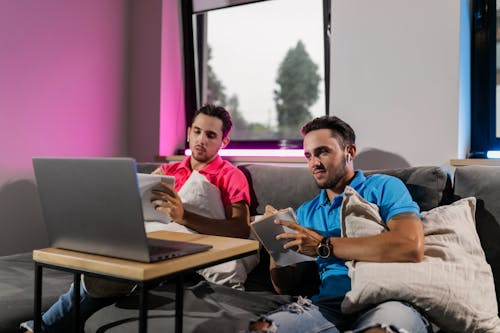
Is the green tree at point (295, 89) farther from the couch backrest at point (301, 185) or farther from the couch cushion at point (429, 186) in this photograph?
the couch cushion at point (429, 186)

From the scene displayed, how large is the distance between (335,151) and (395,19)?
2.61 ft

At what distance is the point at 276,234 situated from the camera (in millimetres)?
1434

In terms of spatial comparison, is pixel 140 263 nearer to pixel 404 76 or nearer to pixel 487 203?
pixel 487 203

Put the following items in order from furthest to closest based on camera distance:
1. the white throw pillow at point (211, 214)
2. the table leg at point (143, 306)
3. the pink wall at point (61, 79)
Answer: the pink wall at point (61, 79), the white throw pillow at point (211, 214), the table leg at point (143, 306)

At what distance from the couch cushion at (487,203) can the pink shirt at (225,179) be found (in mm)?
829

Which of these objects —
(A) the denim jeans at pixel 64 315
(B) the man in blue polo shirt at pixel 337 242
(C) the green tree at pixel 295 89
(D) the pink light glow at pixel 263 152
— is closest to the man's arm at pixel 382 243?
(B) the man in blue polo shirt at pixel 337 242

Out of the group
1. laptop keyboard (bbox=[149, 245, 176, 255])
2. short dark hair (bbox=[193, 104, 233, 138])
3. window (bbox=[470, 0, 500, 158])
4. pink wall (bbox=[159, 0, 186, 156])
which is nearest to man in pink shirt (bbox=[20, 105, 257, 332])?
short dark hair (bbox=[193, 104, 233, 138])

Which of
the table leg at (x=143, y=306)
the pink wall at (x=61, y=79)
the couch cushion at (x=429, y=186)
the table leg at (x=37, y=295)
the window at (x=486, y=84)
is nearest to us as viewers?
the table leg at (x=143, y=306)

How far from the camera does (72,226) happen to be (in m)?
1.16

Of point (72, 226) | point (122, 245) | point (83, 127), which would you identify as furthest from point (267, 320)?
point (83, 127)

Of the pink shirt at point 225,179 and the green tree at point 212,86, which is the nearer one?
the pink shirt at point 225,179

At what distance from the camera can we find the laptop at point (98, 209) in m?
1.01

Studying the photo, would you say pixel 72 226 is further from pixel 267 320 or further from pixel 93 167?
pixel 267 320

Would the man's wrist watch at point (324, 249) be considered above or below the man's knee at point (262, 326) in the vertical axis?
above
